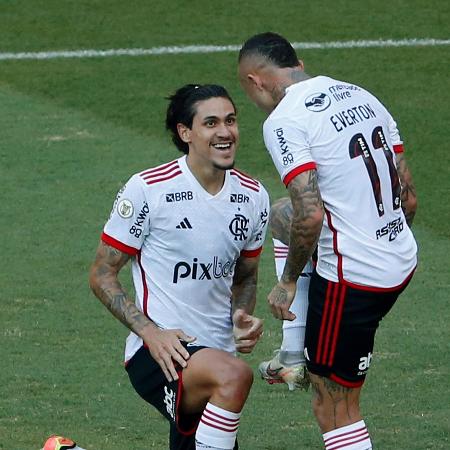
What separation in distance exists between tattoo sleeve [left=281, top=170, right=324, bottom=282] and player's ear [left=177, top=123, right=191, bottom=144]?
50 centimetres

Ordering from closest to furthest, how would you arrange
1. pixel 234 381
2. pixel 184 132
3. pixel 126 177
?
pixel 234 381 < pixel 184 132 < pixel 126 177

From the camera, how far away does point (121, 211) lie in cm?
566

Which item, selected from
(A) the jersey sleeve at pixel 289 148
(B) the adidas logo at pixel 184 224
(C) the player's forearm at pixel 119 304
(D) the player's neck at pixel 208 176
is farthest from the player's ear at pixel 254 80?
(C) the player's forearm at pixel 119 304

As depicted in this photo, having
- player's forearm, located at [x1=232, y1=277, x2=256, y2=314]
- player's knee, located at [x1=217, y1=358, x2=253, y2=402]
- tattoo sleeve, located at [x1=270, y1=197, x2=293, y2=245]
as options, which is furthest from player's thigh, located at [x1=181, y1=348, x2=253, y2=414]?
tattoo sleeve, located at [x1=270, y1=197, x2=293, y2=245]

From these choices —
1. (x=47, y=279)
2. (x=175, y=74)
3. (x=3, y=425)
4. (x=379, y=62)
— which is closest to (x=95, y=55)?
(x=175, y=74)

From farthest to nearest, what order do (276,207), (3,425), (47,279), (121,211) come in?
1. (47,279)
2. (3,425)
3. (276,207)
4. (121,211)

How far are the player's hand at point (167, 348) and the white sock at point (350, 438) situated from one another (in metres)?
0.80

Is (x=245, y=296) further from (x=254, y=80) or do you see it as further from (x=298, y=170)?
(x=254, y=80)

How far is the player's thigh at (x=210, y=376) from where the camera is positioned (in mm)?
5438

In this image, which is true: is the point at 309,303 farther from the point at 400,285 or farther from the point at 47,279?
the point at 47,279

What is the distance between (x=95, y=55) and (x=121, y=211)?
10231mm

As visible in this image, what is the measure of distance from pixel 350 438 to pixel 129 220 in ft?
4.35

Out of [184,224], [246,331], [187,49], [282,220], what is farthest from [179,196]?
[187,49]

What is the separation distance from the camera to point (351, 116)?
19.1 ft
